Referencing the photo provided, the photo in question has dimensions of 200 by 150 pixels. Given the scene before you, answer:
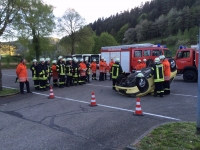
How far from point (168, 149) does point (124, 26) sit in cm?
10188

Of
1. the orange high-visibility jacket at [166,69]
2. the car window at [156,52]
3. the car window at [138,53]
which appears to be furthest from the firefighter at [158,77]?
the car window at [138,53]

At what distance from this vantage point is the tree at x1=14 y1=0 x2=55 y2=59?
11391mm

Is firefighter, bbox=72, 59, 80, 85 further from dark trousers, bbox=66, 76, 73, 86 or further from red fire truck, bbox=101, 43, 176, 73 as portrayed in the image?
red fire truck, bbox=101, 43, 176, 73

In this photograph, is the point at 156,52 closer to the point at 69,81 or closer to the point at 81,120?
the point at 69,81

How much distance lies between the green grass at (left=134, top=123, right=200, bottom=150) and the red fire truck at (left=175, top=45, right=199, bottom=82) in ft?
32.7

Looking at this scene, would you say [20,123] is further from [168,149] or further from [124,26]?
[124,26]

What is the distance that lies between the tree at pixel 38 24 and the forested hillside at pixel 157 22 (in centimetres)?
4195

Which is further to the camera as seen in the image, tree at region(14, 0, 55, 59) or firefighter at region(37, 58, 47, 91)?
firefighter at region(37, 58, 47, 91)

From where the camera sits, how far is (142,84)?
959 cm

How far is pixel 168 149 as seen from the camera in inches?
161

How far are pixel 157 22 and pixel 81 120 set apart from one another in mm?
88408

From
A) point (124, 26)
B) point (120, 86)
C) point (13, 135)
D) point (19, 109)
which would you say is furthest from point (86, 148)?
point (124, 26)

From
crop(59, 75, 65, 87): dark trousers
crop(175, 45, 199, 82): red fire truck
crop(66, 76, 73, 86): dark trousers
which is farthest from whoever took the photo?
crop(175, 45, 199, 82): red fire truck

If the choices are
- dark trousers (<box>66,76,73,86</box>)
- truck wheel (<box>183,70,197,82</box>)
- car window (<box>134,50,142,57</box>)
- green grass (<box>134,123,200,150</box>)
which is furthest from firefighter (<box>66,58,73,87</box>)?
green grass (<box>134,123,200,150</box>)
